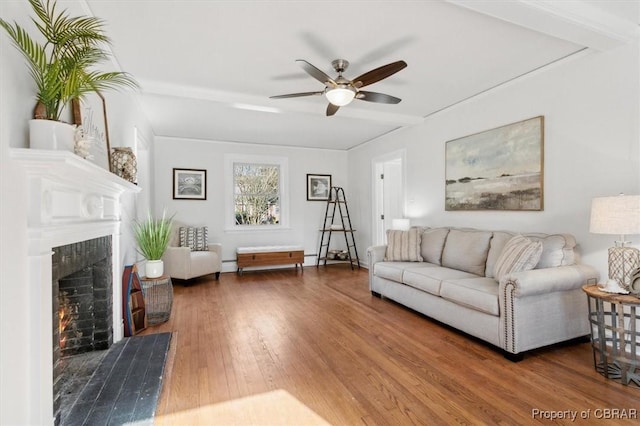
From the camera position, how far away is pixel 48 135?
4.53 ft

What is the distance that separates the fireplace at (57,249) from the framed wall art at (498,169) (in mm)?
3659

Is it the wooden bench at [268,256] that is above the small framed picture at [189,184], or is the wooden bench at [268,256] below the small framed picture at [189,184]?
below

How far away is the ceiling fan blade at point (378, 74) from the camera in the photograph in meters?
2.46

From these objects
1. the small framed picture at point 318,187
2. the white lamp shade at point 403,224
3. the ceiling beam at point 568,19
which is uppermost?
the ceiling beam at point 568,19

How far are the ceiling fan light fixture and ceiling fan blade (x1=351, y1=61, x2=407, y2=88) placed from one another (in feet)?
0.23

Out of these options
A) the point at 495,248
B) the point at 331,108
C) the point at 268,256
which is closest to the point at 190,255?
the point at 268,256

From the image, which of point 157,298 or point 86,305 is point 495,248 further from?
point 86,305

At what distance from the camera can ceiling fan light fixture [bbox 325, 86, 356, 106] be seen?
9.07 feet

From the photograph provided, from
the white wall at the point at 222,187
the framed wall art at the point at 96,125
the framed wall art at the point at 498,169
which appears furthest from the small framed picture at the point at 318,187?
the framed wall art at the point at 96,125

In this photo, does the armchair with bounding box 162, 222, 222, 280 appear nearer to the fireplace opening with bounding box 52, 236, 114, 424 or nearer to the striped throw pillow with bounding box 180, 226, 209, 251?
the striped throw pillow with bounding box 180, 226, 209, 251

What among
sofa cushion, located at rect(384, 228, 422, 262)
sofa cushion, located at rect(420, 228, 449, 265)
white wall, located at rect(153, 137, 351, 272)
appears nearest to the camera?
sofa cushion, located at rect(420, 228, 449, 265)

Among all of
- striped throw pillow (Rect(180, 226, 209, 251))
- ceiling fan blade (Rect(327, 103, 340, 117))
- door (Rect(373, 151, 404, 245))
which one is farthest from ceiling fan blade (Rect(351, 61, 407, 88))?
striped throw pillow (Rect(180, 226, 209, 251))

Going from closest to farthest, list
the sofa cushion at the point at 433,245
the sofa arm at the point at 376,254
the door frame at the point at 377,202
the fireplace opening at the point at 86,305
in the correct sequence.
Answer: the fireplace opening at the point at 86,305 < the sofa cushion at the point at 433,245 < the sofa arm at the point at 376,254 < the door frame at the point at 377,202

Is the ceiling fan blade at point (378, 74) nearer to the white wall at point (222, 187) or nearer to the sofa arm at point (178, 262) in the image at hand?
the sofa arm at point (178, 262)
